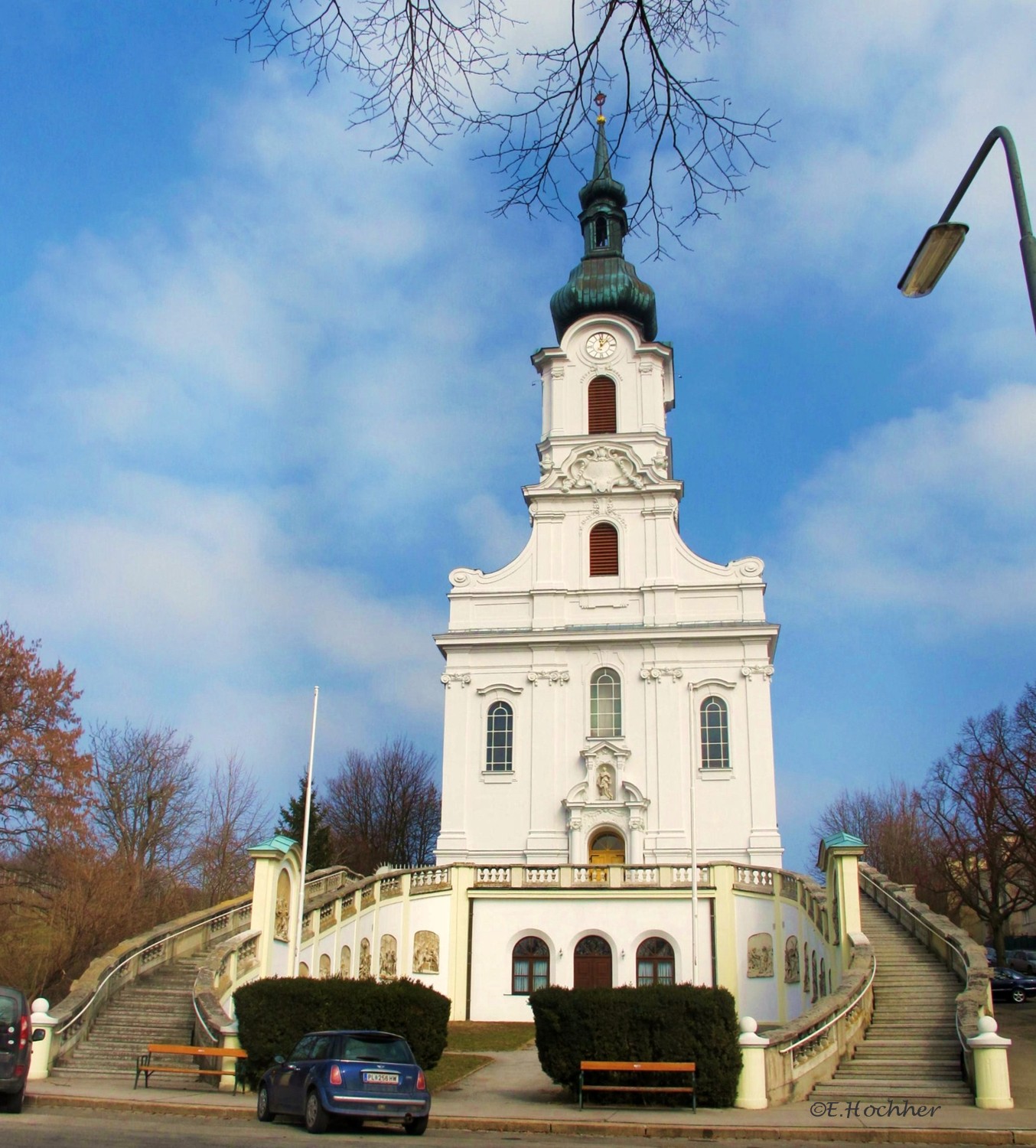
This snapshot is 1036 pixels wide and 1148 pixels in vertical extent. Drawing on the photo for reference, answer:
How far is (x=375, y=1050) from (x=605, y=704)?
90.2 feet

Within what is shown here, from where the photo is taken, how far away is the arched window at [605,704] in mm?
40688

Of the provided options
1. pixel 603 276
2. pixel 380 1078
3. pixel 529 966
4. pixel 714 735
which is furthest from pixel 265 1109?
pixel 603 276

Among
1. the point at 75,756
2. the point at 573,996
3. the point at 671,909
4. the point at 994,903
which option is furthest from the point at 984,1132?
the point at 994,903

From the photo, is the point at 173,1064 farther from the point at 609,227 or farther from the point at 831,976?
the point at 609,227

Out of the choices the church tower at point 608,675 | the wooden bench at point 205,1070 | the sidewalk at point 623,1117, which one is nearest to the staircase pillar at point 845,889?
the sidewalk at point 623,1117

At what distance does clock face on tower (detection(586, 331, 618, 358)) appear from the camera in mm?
47094

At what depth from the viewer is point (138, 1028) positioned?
21906 millimetres

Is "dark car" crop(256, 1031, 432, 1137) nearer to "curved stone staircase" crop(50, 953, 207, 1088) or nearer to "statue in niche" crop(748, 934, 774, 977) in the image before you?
"curved stone staircase" crop(50, 953, 207, 1088)

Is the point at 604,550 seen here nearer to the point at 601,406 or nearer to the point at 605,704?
the point at 605,704

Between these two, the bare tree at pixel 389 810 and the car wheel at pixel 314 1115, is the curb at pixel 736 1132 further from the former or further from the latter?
the bare tree at pixel 389 810

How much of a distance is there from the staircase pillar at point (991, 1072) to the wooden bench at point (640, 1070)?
416 cm

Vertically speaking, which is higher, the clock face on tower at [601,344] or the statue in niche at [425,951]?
the clock face on tower at [601,344]

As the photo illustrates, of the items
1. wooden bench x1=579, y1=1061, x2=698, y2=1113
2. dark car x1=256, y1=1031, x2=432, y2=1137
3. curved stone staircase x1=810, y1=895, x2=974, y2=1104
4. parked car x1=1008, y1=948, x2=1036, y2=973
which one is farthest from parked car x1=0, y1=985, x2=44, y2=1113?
parked car x1=1008, y1=948, x2=1036, y2=973

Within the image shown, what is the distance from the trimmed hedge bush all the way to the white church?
26.2ft
